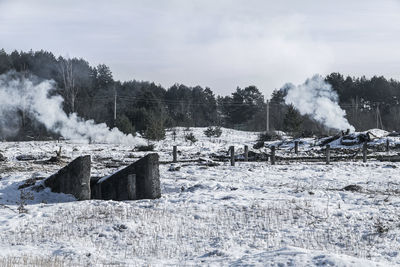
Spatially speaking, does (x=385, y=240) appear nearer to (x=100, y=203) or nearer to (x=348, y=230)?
(x=348, y=230)

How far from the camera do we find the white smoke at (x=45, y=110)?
133 ft

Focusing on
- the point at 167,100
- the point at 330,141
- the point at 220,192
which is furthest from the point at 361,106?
the point at 220,192

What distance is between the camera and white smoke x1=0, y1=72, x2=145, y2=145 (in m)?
40.6

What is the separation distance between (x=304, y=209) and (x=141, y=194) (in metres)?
4.69

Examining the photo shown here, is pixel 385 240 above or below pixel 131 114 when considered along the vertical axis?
below

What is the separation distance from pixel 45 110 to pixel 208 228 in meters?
34.6

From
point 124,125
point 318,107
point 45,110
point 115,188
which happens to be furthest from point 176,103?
point 115,188

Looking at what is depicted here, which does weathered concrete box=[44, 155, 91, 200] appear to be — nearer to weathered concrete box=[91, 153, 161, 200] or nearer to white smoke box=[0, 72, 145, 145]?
weathered concrete box=[91, 153, 161, 200]

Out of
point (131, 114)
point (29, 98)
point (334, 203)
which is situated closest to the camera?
point (334, 203)

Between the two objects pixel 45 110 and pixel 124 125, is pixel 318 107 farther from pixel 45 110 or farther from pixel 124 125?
pixel 45 110

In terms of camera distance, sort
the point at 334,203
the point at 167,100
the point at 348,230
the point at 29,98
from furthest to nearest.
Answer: the point at 167,100 → the point at 29,98 → the point at 334,203 → the point at 348,230

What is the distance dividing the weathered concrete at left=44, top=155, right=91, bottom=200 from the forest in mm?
29950

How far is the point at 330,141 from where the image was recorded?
44.5m

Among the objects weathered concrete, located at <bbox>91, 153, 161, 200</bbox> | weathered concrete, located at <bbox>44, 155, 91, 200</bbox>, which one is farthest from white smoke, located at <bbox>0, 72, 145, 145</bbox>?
weathered concrete, located at <bbox>91, 153, 161, 200</bbox>
